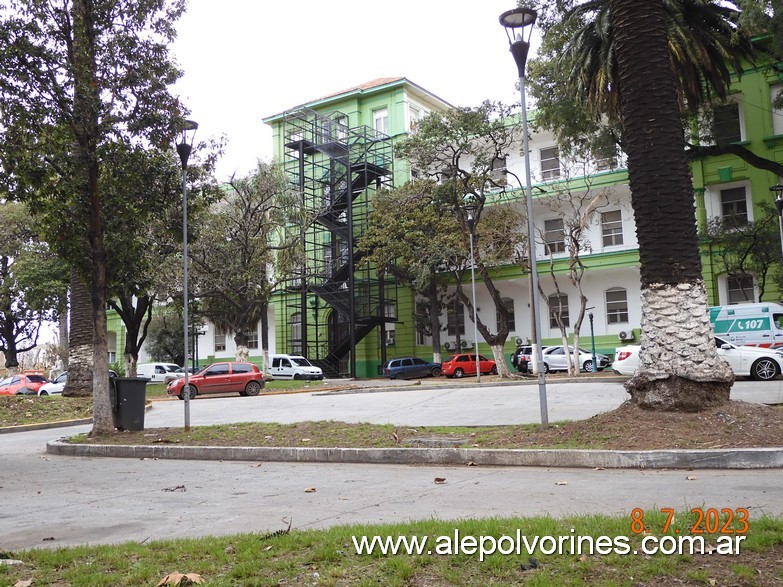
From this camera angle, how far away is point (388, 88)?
45.3 meters

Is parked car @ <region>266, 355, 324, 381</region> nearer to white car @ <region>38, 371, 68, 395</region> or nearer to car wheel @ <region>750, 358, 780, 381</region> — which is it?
white car @ <region>38, 371, 68, 395</region>

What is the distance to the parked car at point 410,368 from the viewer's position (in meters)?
40.3

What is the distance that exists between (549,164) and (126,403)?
30.5 metres

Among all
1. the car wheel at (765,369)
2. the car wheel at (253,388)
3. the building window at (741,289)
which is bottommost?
the car wheel at (253,388)

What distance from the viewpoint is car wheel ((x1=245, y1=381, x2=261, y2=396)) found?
30141 millimetres

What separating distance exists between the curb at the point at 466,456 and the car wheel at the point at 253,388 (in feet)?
54.4

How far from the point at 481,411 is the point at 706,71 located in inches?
542

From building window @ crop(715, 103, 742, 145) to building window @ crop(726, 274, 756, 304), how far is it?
21.2 feet

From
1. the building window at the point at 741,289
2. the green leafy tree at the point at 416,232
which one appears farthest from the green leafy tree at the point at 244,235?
the building window at the point at 741,289

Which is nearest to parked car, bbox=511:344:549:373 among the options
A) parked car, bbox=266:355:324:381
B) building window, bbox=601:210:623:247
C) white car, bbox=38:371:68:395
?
building window, bbox=601:210:623:247

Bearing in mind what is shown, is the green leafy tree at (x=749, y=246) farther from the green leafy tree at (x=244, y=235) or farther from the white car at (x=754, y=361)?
the green leafy tree at (x=244, y=235)

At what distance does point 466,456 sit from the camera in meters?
9.98

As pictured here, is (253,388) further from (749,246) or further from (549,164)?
(749,246)

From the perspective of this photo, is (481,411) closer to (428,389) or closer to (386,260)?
(428,389)
